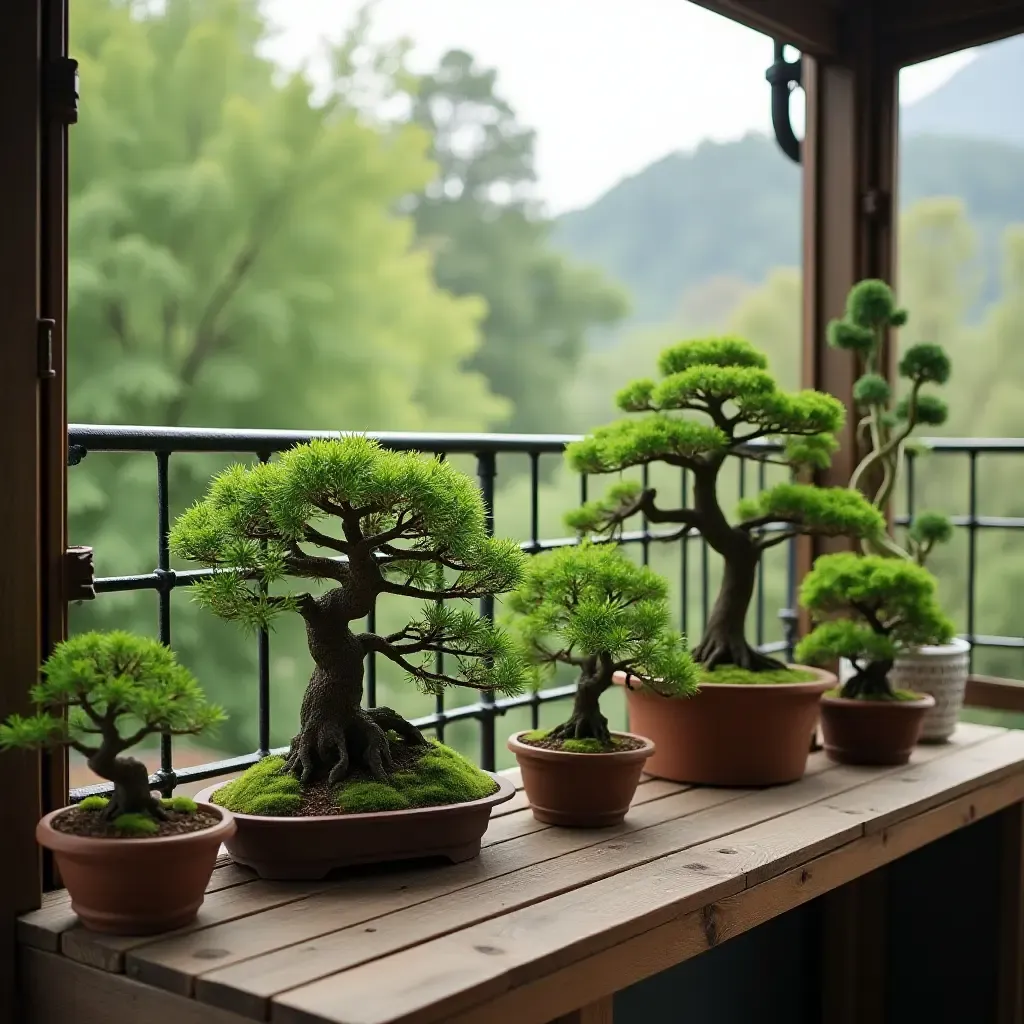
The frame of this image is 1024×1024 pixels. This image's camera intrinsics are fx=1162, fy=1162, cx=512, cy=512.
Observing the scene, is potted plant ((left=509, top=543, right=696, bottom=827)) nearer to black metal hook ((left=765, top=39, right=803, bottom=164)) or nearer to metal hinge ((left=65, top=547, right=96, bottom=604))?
metal hinge ((left=65, top=547, right=96, bottom=604))

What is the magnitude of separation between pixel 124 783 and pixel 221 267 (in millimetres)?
9304

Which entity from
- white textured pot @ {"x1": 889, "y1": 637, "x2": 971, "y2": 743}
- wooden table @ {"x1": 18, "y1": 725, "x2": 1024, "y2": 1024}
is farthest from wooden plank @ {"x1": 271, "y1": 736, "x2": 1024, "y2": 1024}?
white textured pot @ {"x1": 889, "y1": 637, "x2": 971, "y2": 743}

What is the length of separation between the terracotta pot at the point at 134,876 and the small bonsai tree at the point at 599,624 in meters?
0.61

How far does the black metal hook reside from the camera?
265 centimetres

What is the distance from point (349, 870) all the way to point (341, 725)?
0.60 ft

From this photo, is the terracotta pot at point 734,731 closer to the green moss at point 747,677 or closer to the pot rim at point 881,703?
the green moss at point 747,677

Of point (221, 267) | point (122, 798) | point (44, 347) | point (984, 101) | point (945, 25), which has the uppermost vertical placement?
point (984, 101)

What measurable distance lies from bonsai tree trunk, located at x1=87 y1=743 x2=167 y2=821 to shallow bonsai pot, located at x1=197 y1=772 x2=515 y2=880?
16cm

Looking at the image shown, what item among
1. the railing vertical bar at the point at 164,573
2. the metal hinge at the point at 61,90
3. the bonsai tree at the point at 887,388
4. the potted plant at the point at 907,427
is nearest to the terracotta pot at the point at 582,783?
the railing vertical bar at the point at 164,573

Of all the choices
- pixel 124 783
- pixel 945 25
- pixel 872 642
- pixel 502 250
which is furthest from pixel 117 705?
pixel 502 250

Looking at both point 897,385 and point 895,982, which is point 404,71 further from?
point 895,982

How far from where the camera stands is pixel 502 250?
12.4 meters

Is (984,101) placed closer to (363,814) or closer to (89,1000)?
(363,814)

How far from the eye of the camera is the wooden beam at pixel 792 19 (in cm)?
236
